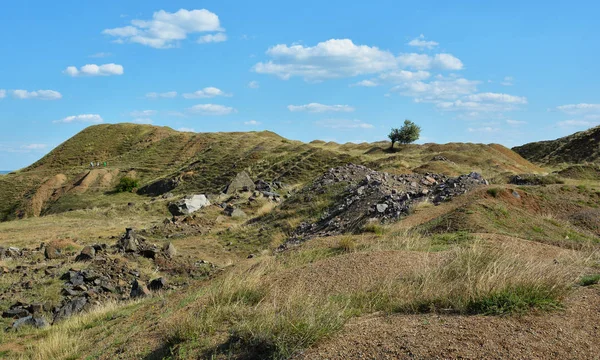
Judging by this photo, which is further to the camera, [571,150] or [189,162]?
[189,162]

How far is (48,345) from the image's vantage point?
266 inches

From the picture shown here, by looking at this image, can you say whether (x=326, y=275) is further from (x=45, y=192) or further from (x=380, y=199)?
(x=45, y=192)

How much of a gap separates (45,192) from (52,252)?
140ft

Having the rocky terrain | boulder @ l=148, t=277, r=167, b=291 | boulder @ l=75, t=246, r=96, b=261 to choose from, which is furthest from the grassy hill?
boulder @ l=148, t=277, r=167, b=291

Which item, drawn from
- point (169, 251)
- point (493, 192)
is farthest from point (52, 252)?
point (493, 192)

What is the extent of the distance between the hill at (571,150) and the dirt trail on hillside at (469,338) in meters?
46.3

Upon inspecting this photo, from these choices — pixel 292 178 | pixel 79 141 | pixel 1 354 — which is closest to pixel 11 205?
pixel 79 141

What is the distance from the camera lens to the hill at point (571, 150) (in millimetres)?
47500

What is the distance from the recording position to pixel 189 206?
2809 centimetres

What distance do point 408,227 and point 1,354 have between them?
923cm

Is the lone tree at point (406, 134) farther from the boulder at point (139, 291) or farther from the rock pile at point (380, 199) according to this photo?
the boulder at point (139, 291)

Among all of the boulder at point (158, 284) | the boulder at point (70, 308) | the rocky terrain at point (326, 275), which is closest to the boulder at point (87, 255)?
the rocky terrain at point (326, 275)

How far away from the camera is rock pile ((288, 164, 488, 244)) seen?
51.6 ft

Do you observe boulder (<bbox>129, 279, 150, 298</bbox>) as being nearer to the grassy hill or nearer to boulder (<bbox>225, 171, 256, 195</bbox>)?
boulder (<bbox>225, 171, 256, 195</bbox>)
